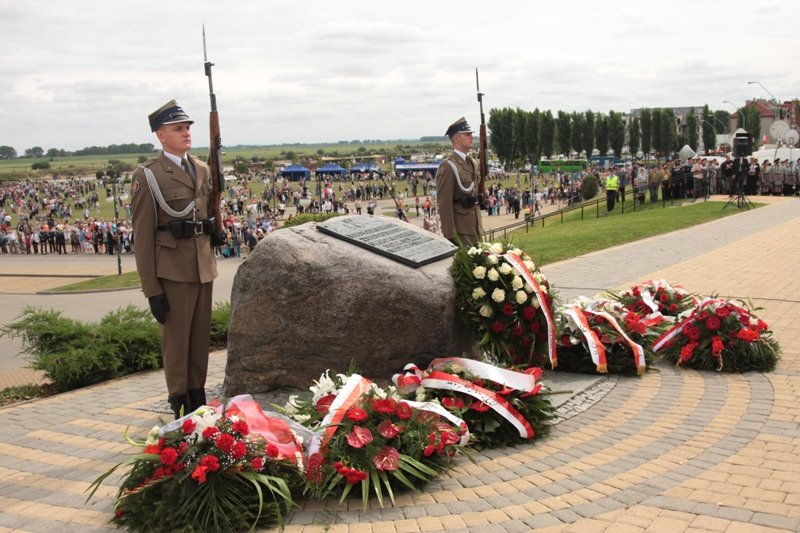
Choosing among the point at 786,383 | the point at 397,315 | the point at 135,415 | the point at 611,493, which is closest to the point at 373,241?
the point at 397,315

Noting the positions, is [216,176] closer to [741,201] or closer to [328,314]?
[328,314]

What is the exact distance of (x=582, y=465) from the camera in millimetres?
4711

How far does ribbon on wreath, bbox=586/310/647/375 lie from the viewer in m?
6.82

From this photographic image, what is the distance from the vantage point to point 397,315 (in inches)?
223

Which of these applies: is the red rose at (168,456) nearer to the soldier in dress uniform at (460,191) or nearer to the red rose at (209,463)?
the red rose at (209,463)

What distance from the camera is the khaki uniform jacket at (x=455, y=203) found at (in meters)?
8.50

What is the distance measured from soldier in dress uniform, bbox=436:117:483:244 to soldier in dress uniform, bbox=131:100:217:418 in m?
3.40

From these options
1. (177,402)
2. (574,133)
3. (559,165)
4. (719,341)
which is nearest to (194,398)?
(177,402)

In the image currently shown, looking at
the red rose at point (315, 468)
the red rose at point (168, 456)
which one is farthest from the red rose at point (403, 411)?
the red rose at point (168, 456)

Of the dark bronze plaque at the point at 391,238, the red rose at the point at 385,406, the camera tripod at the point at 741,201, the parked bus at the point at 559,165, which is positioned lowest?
the red rose at the point at 385,406

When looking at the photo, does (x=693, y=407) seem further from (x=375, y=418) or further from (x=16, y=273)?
(x=16, y=273)

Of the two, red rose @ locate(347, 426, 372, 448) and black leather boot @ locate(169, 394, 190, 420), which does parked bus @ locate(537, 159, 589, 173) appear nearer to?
black leather boot @ locate(169, 394, 190, 420)

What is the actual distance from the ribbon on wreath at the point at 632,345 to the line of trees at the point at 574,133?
89.9 metres

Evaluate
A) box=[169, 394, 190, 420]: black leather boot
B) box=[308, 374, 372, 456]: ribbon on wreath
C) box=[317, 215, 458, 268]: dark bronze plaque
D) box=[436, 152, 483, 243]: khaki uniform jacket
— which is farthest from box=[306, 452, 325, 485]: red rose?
box=[436, 152, 483, 243]: khaki uniform jacket
